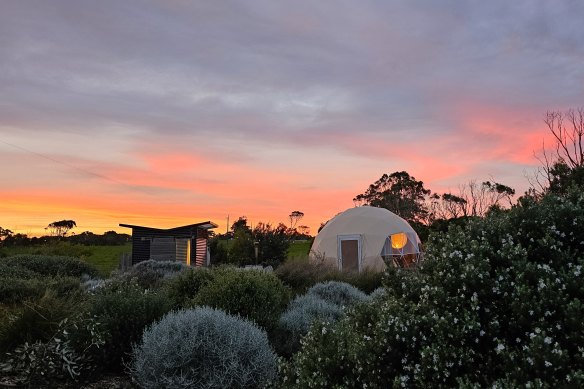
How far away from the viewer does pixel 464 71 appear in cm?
1352

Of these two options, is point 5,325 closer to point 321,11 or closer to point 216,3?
point 216,3

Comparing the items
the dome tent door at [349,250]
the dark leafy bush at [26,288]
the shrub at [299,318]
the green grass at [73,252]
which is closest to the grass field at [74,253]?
the green grass at [73,252]

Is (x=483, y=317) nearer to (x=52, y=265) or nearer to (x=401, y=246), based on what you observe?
(x=52, y=265)

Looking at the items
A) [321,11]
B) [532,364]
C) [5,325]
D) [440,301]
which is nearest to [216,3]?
[321,11]

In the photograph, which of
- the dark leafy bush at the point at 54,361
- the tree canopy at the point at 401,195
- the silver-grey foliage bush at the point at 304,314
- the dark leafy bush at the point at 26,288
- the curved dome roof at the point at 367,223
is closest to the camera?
the dark leafy bush at the point at 54,361

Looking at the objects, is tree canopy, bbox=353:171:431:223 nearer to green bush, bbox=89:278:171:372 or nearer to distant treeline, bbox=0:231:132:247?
distant treeline, bbox=0:231:132:247

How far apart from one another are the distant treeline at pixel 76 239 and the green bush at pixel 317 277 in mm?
35345

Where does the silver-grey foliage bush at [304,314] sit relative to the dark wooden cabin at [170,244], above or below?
below

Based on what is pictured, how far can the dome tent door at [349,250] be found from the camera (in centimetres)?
2678

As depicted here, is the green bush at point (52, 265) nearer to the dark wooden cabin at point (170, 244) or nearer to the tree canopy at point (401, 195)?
the dark wooden cabin at point (170, 244)

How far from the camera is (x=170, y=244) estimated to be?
33594 millimetres

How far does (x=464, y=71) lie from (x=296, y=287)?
7.68 m

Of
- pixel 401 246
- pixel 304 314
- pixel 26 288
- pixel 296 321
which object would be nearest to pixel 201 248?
pixel 401 246

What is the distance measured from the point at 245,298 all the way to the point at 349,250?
18.9 meters
